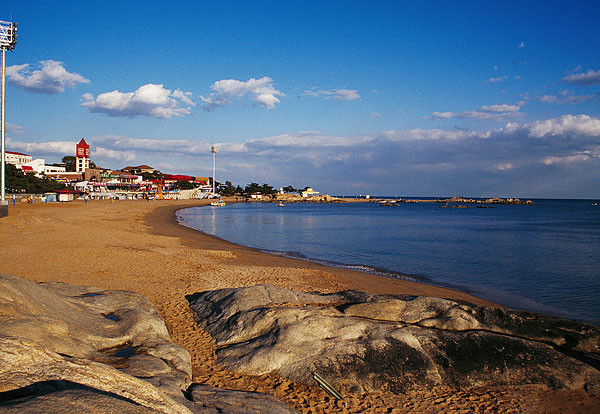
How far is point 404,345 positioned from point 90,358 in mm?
5181

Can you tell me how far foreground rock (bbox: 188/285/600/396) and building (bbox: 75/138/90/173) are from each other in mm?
117512

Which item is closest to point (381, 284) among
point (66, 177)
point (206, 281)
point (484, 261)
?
point (206, 281)

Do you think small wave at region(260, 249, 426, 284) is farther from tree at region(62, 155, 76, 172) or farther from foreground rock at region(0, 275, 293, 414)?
tree at region(62, 155, 76, 172)

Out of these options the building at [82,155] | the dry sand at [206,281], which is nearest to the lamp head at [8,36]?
the dry sand at [206,281]

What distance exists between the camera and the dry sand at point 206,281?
6305 millimetres

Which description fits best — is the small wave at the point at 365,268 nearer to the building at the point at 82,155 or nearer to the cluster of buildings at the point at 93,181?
the cluster of buildings at the point at 93,181

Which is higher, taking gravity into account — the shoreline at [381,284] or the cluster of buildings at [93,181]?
the cluster of buildings at [93,181]

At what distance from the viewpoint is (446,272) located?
19.5 metres

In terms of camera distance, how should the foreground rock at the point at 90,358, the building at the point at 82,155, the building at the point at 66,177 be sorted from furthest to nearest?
the building at the point at 82,155 → the building at the point at 66,177 → the foreground rock at the point at 90,358

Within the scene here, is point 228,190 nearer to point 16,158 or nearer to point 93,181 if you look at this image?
point 93,181

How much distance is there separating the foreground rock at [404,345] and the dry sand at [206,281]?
0.23m

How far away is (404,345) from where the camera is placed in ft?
23.4

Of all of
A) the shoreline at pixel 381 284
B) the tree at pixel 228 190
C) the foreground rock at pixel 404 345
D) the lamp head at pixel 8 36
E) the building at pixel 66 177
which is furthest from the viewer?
the tree at pixel 228 190

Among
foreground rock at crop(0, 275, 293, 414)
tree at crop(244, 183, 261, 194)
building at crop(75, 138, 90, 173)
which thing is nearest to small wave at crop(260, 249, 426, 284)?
foreground rock at crop(0, 275, 293, 414)
